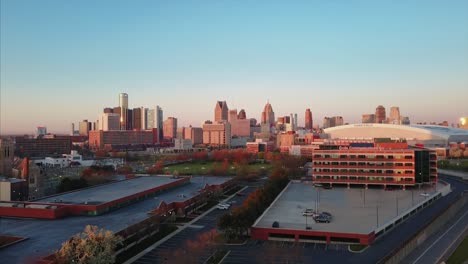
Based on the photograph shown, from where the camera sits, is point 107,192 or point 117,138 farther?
point 117,138

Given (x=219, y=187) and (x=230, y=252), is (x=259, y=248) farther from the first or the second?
(x=219, y=187)

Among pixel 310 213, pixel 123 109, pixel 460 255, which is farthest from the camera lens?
pixel 123 109

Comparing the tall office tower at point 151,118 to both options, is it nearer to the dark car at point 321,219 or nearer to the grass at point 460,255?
the dark car at point 321,219

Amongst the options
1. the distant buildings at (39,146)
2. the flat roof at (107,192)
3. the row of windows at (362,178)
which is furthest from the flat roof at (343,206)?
the distant buildings at (39,146)

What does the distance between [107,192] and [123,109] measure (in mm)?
154493

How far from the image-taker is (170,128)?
19412 cm

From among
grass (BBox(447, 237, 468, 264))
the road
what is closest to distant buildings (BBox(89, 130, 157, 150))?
the road

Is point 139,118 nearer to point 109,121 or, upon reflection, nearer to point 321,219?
point 109,121

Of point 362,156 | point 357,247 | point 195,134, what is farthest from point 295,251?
point 195,134

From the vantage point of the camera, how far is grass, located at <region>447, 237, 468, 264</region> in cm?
2231

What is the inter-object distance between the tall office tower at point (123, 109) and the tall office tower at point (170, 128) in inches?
814

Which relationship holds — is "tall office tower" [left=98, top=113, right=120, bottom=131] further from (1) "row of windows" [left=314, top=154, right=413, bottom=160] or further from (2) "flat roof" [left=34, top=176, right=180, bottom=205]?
(1) "row of windows" [left=314, top=154, right=413, bottom=160]

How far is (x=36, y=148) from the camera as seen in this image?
352ft

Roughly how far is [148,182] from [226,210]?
43.2 ft
